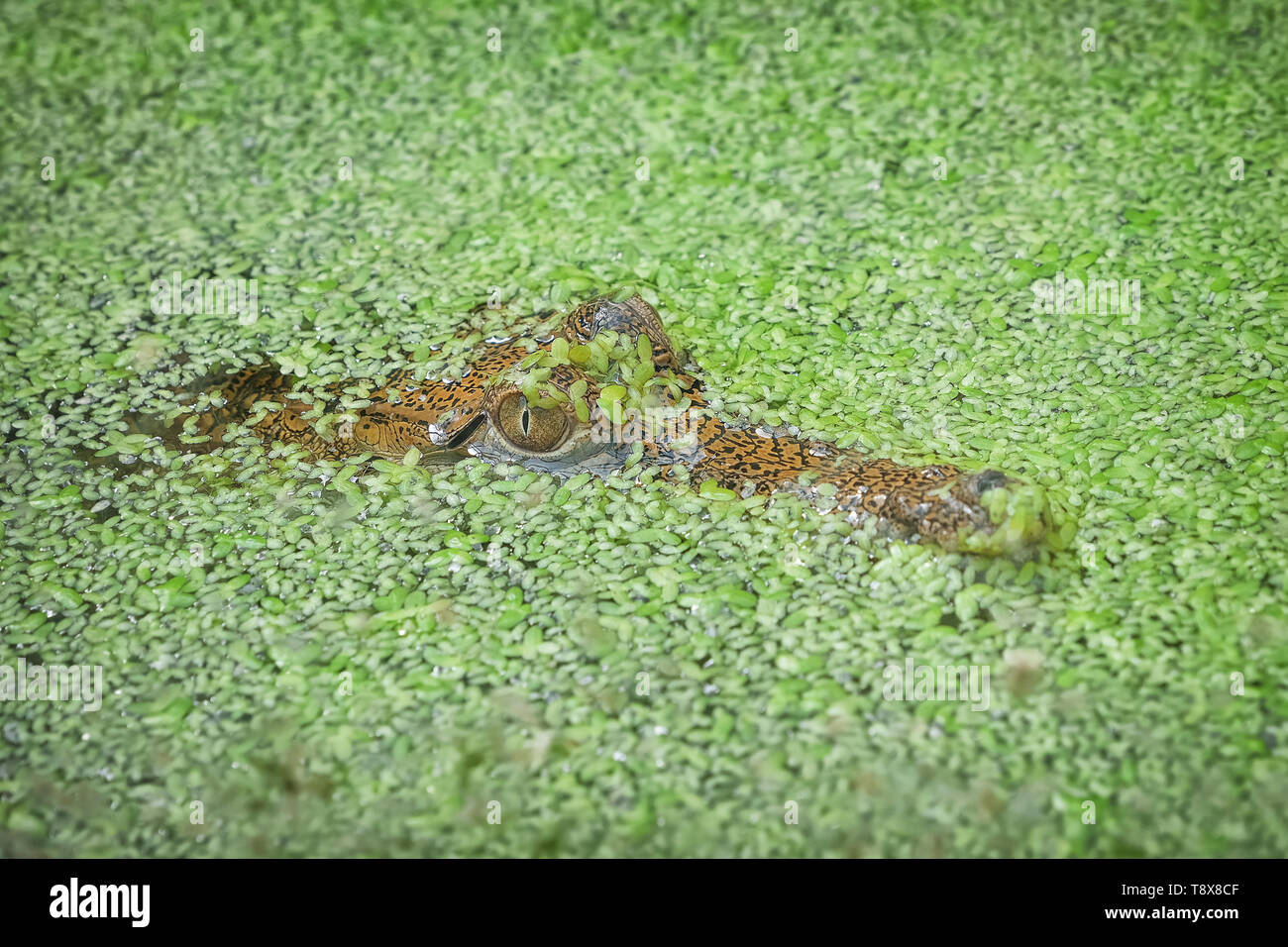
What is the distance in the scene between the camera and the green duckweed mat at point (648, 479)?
272 cm

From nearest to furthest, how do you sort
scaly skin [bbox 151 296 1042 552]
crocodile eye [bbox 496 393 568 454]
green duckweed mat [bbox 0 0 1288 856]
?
green duckweed mat [bbox 0 0 1288 856] → scaly skin [bbox 151 296 1042 552] → crocodile eye [bbox 496 393 568 454]

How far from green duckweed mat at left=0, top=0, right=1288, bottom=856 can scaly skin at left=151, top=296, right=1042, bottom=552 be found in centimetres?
10

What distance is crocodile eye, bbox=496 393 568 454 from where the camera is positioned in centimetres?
316

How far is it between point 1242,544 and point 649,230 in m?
2.40

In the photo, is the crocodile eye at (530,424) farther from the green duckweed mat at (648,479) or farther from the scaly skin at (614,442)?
the green duckweed mat at (648,479)

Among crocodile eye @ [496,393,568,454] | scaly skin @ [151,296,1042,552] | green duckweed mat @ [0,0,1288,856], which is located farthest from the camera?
crocodile eye @ [496,393,568,454]

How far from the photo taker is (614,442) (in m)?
3.30

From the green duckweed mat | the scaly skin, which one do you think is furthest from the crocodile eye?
the green duckweed mat

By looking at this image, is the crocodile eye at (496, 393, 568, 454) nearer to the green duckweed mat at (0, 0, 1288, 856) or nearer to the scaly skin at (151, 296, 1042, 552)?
the scaly skin at (151, 296, 1042, 552)

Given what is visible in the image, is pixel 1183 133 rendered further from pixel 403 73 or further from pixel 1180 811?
pixel 403 73

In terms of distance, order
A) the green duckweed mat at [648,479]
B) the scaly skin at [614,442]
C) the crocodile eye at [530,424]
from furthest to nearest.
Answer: the crocodile eye at [530,424] < the scaly skin at [614,442] < the green duckweed mat at [648,479]

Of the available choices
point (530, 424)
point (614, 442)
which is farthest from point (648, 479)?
point (530, 424)

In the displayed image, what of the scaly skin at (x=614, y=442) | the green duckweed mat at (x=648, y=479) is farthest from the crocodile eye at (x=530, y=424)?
the green duckweed mat at (x=648, y=479)

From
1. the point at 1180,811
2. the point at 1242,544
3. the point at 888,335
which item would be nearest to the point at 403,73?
the point at 888,335
